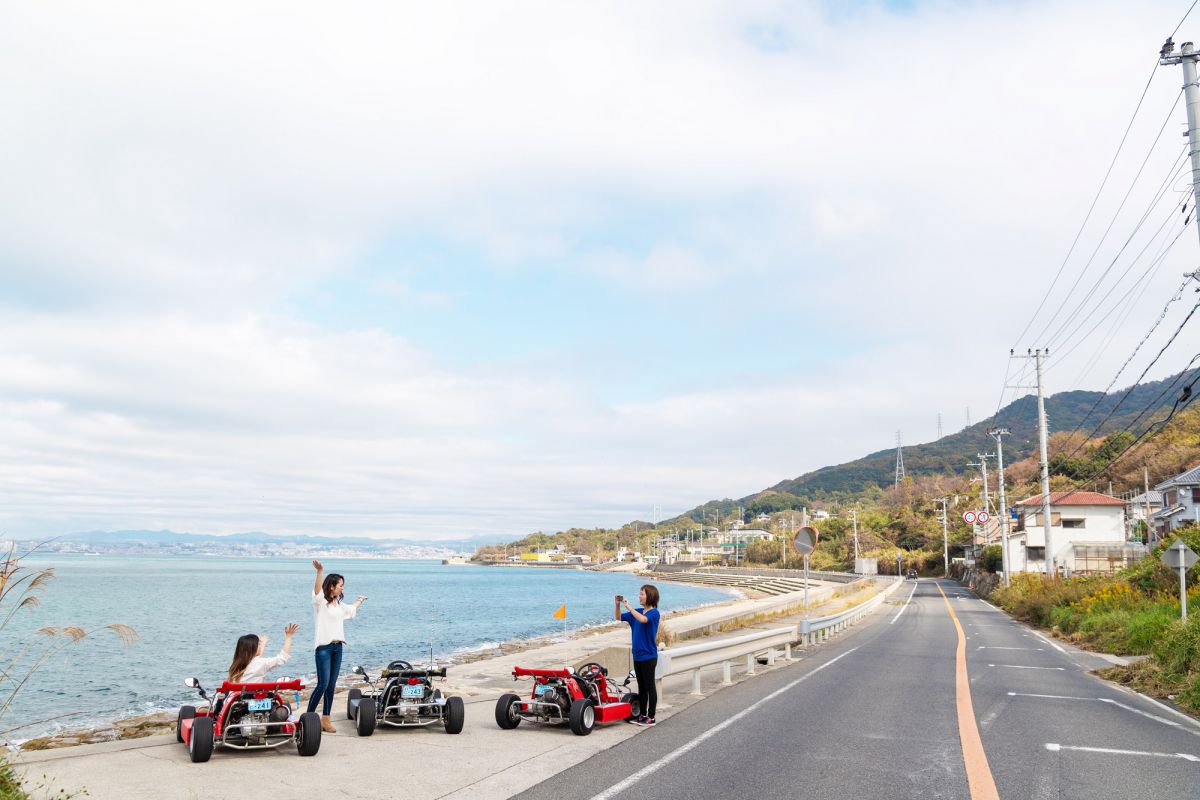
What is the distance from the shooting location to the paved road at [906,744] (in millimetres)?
7086

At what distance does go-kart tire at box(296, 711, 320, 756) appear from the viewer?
8062 millimetres

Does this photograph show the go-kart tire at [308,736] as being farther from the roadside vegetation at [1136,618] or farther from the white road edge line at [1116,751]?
the roadside vegetation at [1136,618]

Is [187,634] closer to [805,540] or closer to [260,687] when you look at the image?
[805,540]

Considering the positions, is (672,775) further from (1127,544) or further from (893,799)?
(1127,544)

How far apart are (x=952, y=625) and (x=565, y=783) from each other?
94.1ft

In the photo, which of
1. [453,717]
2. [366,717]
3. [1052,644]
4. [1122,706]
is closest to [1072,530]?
[1052,644]

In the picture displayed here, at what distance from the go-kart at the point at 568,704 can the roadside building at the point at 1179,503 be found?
47.9 m

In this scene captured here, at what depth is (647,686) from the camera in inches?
405

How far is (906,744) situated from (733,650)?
5607 mm

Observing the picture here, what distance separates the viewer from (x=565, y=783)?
7250 mm

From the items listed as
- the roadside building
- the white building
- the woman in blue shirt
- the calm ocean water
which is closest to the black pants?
the woman in blue shirt

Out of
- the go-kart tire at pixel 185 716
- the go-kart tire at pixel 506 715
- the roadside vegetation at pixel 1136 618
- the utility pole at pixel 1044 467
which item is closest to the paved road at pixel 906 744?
the roadside vegetation at pixel 1136 618

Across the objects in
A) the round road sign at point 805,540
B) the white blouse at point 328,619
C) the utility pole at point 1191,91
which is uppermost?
the utility pole at point 1191,91

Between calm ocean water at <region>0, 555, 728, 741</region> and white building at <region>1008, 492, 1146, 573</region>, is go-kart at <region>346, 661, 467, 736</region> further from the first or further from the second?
white building at <region>1008, 492, 1146, 573</region>
